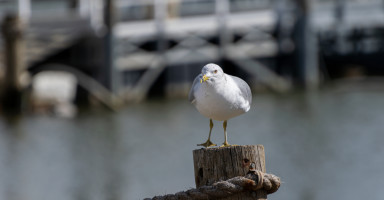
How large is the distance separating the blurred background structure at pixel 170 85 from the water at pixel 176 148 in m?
0.05

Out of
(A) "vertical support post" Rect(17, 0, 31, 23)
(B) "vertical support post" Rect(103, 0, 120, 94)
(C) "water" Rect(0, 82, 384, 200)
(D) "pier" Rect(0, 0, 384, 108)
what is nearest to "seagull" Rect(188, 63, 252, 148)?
(C) "water" Rect(0, 82, 384, 200)

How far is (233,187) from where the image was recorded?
4613 millimetres

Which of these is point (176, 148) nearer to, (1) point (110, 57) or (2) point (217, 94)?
(1) point (110, 57)

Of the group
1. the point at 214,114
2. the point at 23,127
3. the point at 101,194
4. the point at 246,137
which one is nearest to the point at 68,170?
the point at 101,194

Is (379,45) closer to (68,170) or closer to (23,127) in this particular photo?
(23,127)

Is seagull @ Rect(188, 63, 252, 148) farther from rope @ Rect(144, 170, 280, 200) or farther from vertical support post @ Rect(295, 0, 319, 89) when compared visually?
vertical support post @ Rect(295, 0, 319, 89)

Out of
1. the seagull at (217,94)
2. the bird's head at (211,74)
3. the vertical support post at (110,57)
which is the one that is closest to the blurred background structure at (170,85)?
the vertical support post at (110,57)

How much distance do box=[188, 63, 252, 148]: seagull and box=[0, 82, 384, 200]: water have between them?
7.09 meters

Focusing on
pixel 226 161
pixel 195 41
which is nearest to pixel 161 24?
pixel 195 41

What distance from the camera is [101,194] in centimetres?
1316

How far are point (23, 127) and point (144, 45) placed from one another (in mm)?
8394

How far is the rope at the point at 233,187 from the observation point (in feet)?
15.1

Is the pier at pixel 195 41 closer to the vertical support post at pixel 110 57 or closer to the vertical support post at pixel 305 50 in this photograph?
the vertical support post at pixel 305 50

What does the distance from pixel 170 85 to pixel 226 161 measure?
77.9ft
